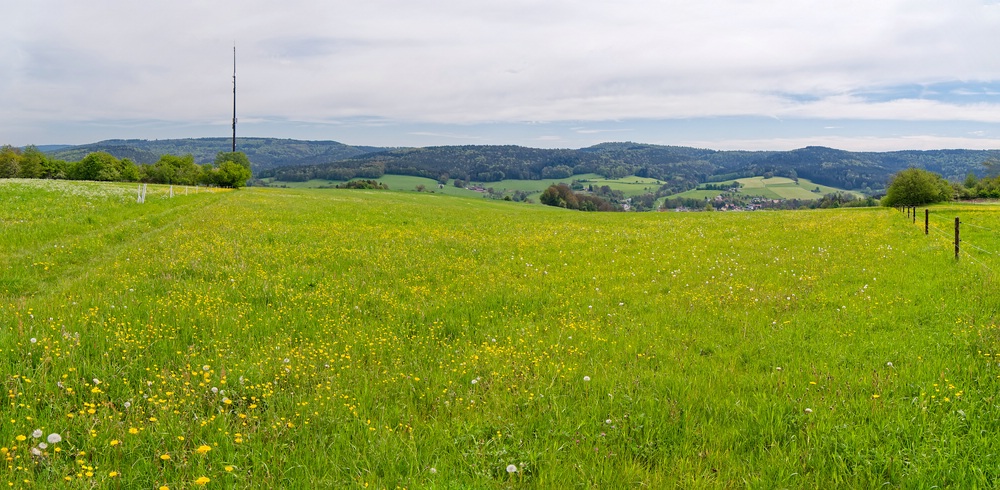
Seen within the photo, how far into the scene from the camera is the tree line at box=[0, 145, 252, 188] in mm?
106375

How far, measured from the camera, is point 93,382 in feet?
19.1

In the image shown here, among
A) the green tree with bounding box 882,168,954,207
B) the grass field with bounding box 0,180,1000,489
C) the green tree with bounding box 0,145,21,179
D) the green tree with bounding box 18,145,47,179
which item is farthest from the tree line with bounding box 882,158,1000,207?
the green tree with bounding box 18,145,47,179

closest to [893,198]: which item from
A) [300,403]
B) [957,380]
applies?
[957,380]

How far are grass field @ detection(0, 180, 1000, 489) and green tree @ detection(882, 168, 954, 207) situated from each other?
9445 centimetres

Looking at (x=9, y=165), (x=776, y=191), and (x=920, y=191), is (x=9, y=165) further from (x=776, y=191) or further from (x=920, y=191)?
(x=776, y=191)

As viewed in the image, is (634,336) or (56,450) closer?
(56,450)

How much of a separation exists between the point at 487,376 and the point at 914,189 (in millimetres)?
107074

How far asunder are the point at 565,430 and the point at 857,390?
3.69 metres

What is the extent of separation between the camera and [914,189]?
85.9m

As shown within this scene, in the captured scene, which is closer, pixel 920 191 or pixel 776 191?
pixel 920 191

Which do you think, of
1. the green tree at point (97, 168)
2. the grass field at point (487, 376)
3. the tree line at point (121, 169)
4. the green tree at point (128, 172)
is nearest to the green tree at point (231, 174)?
the tree line at point (121, 169)

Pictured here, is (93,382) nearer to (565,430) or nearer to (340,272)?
(565,430)

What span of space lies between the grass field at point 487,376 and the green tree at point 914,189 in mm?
94448

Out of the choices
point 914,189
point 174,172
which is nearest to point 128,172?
point 174,172
